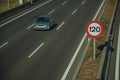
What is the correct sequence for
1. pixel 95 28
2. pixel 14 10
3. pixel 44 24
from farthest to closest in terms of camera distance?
1. pixel 14 10
2. pixel 44 24
3. pixel 95 28

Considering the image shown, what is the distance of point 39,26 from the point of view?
3256cm

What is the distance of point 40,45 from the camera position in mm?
26609

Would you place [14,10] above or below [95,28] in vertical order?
below

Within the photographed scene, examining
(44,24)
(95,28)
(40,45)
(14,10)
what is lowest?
(14,10)

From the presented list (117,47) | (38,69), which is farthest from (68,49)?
(38,69)

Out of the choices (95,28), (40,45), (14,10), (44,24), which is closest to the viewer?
(95,28)

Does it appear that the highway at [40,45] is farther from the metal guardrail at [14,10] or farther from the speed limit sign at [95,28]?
the speed limit sign at [95,28]

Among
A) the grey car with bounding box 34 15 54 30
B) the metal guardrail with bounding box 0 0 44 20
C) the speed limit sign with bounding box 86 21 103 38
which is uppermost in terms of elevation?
the speed limit sign with bounding box 86 21 103 38

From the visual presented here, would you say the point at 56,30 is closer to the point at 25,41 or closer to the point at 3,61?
the point at 25,41

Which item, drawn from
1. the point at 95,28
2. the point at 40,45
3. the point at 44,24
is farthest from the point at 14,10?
the point at 95,28

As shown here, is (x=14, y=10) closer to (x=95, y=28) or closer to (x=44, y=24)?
(x=44, y=24)

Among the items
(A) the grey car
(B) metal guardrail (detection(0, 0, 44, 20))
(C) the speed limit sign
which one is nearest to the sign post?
(C) the speed limit sign

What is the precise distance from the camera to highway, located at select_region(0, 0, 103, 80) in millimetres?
20219

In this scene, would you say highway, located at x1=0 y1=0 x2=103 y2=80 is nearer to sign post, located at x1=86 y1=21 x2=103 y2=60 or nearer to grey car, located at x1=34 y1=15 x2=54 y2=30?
grey car, located at x1=34 y1=15 x2=54 y2=30
